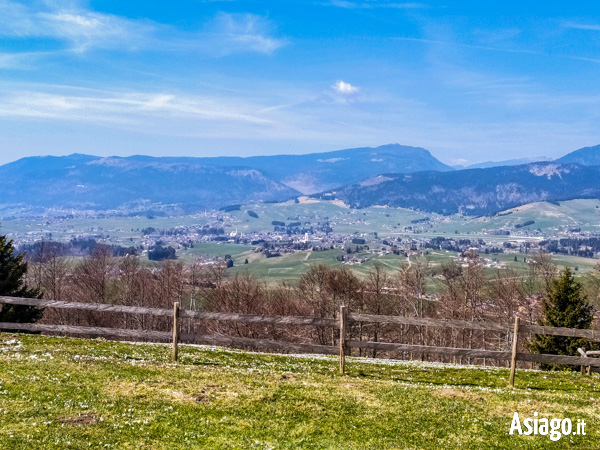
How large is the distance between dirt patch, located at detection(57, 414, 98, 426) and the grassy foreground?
4 centimetres

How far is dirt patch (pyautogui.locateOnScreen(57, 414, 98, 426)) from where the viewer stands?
10.7m

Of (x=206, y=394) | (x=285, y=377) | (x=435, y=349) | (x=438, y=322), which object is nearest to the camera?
(x=206, y=394)

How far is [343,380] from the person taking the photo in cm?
1590

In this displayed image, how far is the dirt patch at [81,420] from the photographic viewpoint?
10.7 meters

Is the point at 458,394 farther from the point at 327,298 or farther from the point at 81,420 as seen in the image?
the point at 327,298

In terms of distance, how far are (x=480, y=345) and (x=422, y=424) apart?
52075 millimetres

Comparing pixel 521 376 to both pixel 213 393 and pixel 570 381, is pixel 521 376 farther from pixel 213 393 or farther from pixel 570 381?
pixel 213 393

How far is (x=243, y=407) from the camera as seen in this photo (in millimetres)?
12398

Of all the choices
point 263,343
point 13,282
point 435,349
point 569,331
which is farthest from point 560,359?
point 13,282

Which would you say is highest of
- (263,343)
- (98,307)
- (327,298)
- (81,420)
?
(98,307)

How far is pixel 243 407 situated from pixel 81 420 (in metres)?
3.86

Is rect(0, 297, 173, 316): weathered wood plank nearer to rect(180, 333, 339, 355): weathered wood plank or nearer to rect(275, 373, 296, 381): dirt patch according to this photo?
rect(180, 333, 339, 355): weathered wood plank

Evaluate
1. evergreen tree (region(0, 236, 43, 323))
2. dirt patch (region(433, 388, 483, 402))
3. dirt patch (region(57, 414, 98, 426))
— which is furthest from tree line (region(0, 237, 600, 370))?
dirt patch (region(57, 414, 98, 426))

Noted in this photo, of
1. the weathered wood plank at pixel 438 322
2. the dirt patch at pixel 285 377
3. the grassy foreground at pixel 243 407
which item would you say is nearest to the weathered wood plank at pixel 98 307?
the grassy foreground at pixel 243 407
